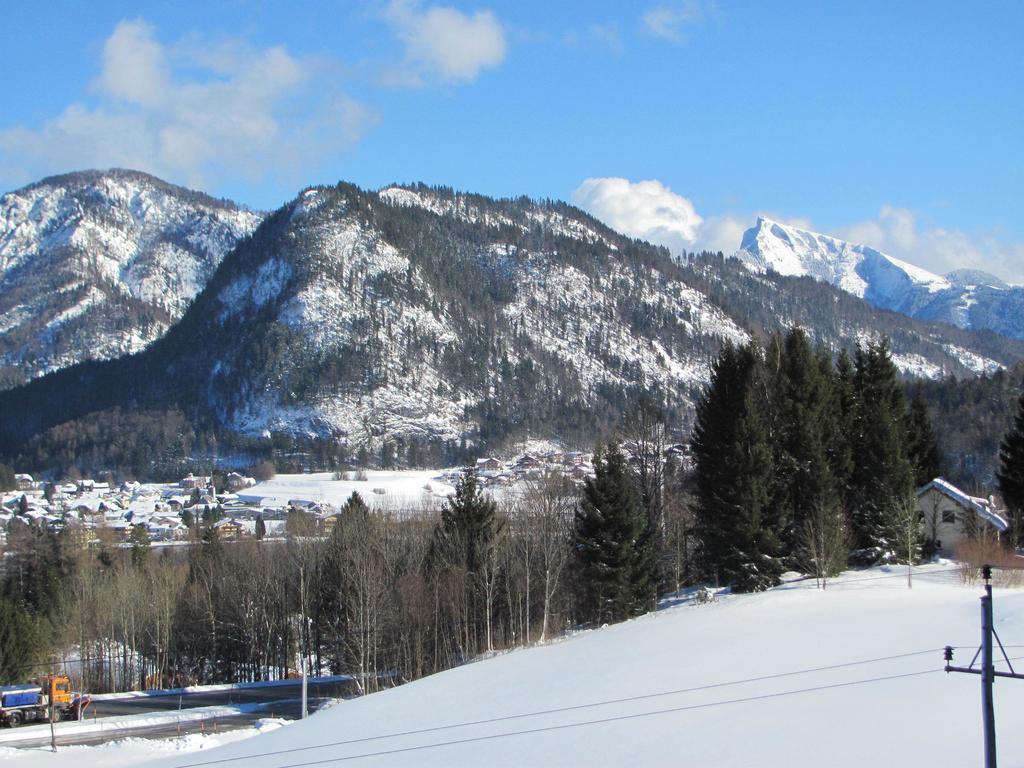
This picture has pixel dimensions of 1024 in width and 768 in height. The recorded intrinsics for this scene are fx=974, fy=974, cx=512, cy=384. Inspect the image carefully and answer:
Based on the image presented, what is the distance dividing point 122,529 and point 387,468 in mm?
64874

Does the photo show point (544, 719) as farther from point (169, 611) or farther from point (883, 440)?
point (169, 611)

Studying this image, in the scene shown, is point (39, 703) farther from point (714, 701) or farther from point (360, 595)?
point (714, 701)

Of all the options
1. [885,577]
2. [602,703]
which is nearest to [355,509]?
[885,577]

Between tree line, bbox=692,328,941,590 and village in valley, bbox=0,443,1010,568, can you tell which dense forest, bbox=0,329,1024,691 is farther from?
village in valley, bbox=0,443,1010,568

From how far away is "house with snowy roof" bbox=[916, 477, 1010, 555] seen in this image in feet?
161

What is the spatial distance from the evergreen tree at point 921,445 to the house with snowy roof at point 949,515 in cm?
141

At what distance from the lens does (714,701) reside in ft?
87.9

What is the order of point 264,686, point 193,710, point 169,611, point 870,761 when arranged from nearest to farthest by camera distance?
point 870,761 < point 193,710 < point 264,686 < point 169,611

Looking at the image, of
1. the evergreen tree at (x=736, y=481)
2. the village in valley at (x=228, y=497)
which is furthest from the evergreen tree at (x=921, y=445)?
the village in valley at (x=228, y=497)

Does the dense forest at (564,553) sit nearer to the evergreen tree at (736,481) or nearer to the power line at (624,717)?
the evergreen tree at (736,481)

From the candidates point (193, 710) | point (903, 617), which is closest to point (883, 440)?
point (903, 617)

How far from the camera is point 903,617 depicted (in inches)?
1302

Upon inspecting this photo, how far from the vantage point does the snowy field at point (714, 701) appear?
72.0 feet

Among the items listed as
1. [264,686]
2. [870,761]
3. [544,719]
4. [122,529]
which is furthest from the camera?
[122,529]
